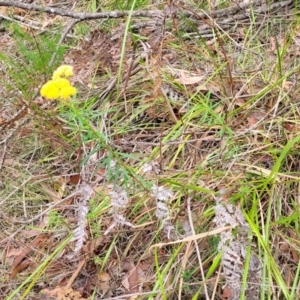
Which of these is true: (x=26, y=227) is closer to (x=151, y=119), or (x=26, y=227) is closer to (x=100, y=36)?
(x=151, y=119)

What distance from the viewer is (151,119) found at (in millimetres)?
1841

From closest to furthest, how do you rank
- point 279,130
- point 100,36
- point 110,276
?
point 110,276 → point 279,130 → point 100,36

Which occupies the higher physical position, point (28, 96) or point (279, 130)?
point (28, 96)

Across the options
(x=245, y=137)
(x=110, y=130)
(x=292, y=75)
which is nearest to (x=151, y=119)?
(x=110, y=130)

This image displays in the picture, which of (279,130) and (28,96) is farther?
(28,96)

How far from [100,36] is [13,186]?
708 millimetres

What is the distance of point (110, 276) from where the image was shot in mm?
1510

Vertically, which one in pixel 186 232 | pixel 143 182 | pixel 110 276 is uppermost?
pixel 143 182

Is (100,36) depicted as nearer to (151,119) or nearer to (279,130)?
(151,119)

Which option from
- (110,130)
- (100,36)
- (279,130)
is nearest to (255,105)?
(279,130)

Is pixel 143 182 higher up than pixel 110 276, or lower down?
higher up

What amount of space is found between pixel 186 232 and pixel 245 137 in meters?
0.44

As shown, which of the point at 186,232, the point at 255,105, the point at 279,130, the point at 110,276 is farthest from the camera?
the point at 255,105

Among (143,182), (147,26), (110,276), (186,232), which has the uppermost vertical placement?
(147,26)
